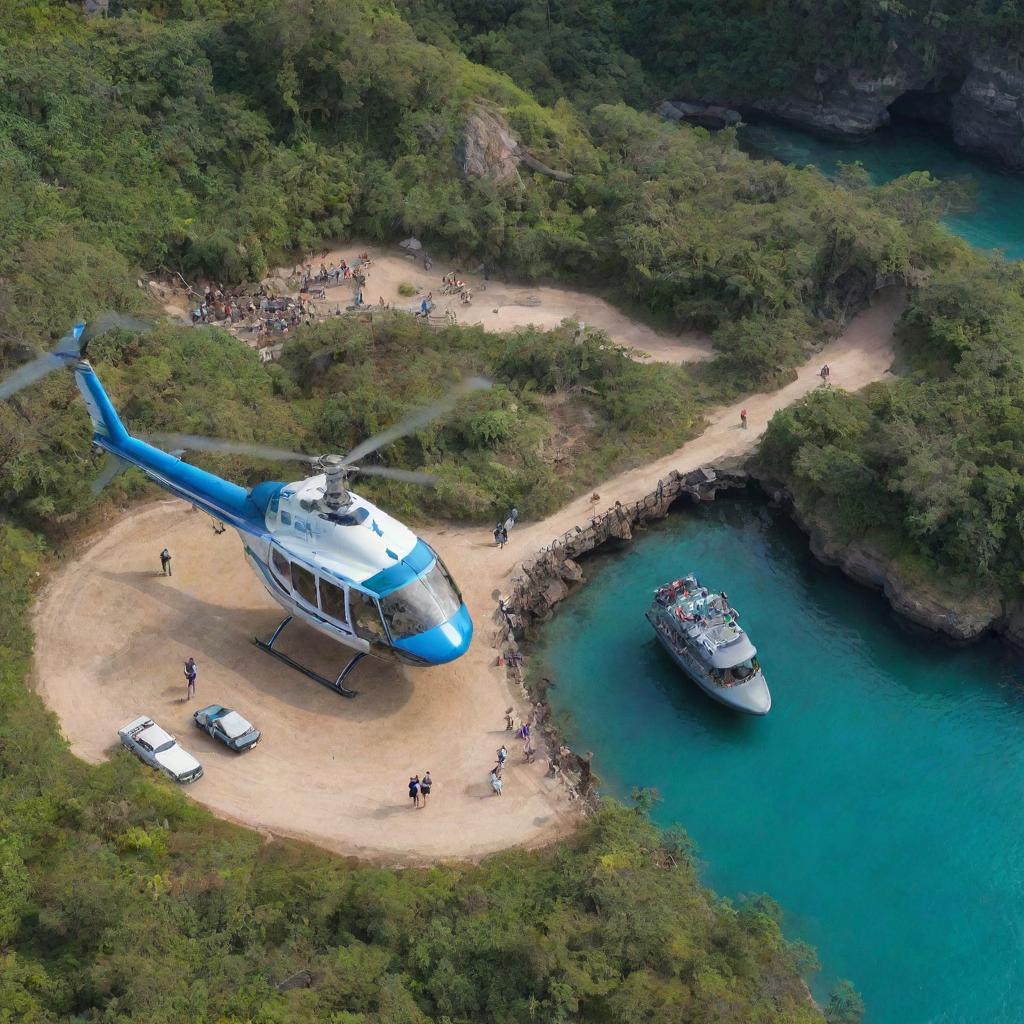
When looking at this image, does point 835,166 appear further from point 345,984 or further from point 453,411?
point 345,984

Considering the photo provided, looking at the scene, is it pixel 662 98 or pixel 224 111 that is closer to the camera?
pixel 224 111

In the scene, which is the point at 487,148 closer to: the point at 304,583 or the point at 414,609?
the point at 304,583

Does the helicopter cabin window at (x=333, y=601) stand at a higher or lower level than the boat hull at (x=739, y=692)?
higher

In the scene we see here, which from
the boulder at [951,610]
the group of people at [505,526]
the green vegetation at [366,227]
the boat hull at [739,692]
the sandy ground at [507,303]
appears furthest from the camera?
the sandy ground at [507,303]

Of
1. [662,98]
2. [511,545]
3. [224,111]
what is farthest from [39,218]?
[662,98]

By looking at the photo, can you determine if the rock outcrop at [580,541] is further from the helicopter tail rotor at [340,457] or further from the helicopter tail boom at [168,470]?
the helicopter tail boom at [168,470]

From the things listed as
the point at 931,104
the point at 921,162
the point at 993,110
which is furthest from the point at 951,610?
the point at 931,104

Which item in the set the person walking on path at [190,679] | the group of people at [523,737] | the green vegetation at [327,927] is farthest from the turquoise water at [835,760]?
the person walking on path at [190,679]
